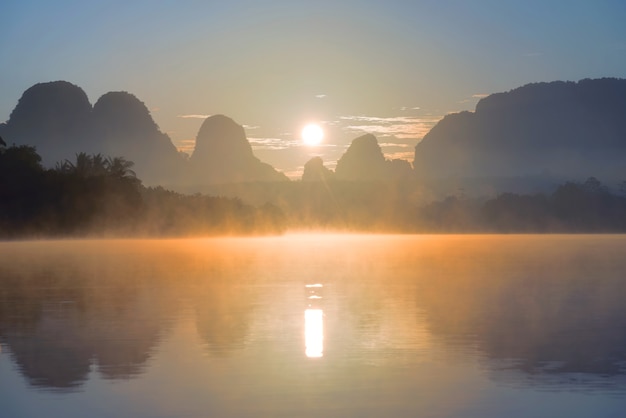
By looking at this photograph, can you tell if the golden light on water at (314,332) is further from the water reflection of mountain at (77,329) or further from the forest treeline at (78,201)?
the forest treeline at (78,201)

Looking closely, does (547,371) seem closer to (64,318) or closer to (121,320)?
(121,320)

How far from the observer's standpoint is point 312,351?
1733cm

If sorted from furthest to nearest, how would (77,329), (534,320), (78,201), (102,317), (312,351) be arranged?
1. (78,201)
2. (102,317)
3. (534,320)
4. (77,329)
5. (312,351)

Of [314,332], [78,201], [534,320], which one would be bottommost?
[534,320]

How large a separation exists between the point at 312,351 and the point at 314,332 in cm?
288

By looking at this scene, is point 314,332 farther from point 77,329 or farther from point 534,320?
point 534,320

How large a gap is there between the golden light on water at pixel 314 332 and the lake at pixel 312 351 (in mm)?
77

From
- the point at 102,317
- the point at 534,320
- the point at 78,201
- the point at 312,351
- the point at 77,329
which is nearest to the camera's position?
the point at 312,351

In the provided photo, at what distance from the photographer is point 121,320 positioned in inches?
870

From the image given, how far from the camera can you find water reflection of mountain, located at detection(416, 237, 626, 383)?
15.7m

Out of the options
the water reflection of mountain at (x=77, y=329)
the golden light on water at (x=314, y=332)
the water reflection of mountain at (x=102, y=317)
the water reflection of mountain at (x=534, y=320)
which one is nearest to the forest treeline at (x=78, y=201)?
the water reflection of mountain at (x=102, y=317)

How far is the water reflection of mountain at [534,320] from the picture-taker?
51.5ft

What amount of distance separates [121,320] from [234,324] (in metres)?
2.86

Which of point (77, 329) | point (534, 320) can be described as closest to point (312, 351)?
point (77, 329)
